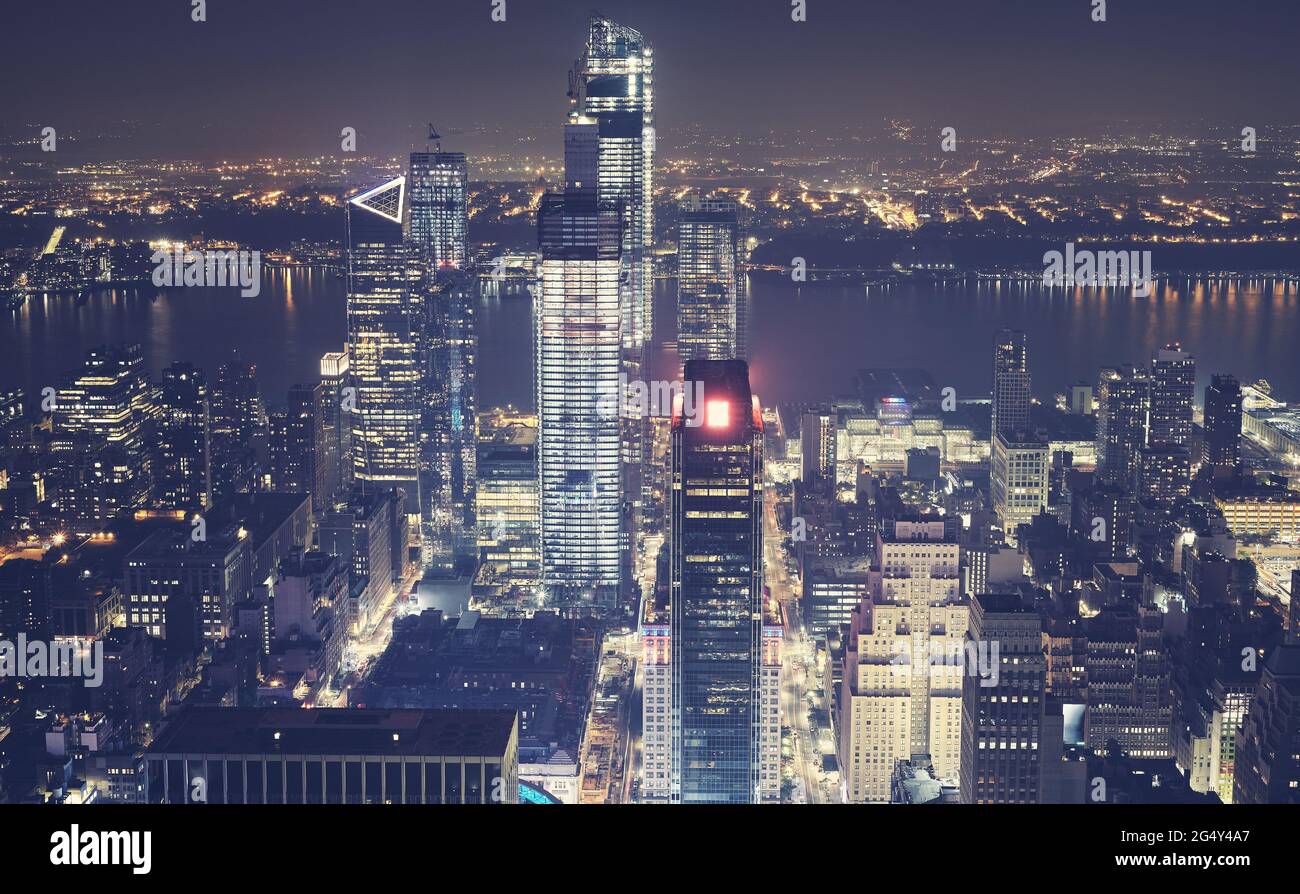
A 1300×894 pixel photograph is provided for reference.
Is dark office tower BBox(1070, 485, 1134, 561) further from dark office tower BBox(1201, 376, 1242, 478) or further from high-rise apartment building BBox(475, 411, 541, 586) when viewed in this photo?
high-rise apartment building BBox(475, 411, 541, 586)

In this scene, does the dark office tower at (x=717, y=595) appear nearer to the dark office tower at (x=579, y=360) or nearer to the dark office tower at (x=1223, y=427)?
the dark office tower at (x=579, y=360)

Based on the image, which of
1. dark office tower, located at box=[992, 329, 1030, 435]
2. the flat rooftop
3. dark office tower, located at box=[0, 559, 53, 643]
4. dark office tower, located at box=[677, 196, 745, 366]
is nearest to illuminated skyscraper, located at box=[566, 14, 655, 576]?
dark office tower, located at box=[677, 196, 745, 366]

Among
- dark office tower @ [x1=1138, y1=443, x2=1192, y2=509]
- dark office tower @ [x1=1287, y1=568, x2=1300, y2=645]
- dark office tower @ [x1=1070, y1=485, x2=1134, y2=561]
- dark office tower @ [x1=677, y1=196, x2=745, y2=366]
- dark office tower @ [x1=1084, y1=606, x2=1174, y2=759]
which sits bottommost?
dark office tower @ [x1=1084, y1=606, x2=1174, y2=759]

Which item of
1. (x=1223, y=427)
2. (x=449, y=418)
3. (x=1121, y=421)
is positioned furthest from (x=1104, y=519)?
(x=449, y=418)

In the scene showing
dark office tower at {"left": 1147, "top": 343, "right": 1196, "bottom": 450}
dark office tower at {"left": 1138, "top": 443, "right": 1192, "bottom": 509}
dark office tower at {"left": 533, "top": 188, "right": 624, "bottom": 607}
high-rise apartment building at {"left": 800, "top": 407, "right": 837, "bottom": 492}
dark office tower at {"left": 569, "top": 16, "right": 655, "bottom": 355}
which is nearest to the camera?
dark office tower at {"left": 1138, "top": 443, "right": 1192, "bottom": 509}

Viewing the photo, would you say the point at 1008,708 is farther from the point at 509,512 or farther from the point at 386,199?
the point at 386,199
